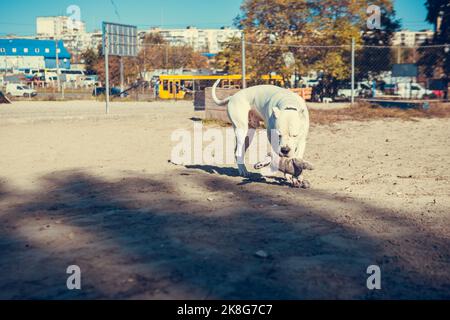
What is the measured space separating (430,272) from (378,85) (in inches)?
1510

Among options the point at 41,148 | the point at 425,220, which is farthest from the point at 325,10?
the point at 425,220

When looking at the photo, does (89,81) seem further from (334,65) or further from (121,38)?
(334,65)

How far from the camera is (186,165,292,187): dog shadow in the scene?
630 centimetres

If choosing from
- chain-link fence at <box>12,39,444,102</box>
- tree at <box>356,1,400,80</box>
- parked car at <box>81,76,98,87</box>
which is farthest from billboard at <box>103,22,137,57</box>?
parked car at <box>81,76,98,87</box>

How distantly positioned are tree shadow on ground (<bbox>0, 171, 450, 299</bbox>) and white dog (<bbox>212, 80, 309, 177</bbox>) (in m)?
0.63

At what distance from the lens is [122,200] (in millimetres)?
5199

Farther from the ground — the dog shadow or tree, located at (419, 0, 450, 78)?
tree, located at (419, 0, 450, 78)

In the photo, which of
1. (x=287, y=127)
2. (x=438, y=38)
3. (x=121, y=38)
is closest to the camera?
(x=287, y=127)

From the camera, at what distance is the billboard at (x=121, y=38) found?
20.5 meters

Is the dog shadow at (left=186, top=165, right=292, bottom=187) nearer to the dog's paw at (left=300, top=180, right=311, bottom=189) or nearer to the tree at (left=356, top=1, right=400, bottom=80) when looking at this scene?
the dog's paw at (left=300, top=180, right=311, bottom=189)

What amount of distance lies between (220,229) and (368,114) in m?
12.1

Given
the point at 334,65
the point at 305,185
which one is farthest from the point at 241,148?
the point at 334,65

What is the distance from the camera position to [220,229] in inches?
158
